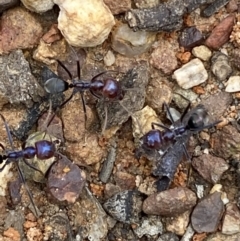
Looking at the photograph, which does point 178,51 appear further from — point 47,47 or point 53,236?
point 53,236

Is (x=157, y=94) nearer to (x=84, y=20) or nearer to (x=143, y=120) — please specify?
(x=143, y=120)

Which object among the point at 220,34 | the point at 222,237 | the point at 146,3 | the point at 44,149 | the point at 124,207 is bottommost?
the point at 222,237

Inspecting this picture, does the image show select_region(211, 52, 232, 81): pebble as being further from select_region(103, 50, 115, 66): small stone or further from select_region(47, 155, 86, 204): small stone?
select_region(47, 155, 86, 204): small stone

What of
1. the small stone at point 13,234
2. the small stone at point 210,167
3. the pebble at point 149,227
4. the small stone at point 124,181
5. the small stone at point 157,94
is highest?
the small stone at point 157,94

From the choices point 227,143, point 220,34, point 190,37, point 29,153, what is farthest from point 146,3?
point 29,153

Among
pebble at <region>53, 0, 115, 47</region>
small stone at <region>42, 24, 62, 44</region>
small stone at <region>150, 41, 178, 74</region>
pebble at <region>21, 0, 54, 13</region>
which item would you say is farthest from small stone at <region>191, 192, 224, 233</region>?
pebble at <region>21, 0, 54, 13</region>

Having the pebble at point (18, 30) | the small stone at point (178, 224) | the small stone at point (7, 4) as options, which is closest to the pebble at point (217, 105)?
the small stone at point (178, 224)

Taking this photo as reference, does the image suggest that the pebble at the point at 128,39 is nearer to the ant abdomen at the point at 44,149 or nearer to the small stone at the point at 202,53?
the small stone at the point at 202,53
